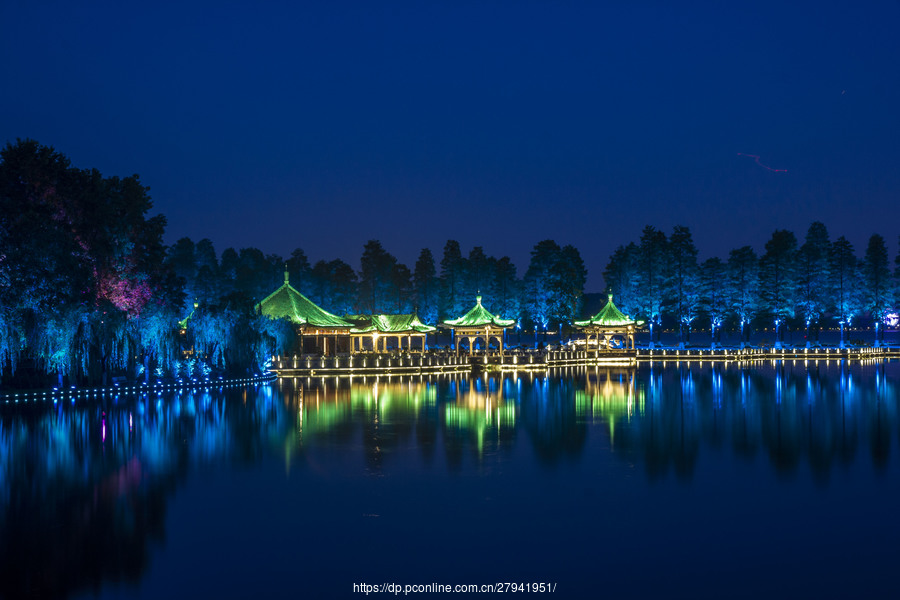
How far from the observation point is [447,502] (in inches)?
508

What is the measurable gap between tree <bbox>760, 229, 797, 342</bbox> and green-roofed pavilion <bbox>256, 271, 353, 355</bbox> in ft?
127

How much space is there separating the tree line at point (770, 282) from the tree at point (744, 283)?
0.09 m

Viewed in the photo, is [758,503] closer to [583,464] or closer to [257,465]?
[583,464]

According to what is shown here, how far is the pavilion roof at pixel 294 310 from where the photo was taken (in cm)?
5091

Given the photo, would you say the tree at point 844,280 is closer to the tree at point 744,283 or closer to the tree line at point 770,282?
the tree line at point 770,282

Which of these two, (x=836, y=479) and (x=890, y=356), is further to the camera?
(x=890, y=356)

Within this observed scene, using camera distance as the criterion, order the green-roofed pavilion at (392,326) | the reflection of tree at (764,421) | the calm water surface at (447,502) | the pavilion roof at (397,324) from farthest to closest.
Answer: the pavilion roof at (397,324) → the green-roofed pavilion at (392,326) → the reflection of tree at (764,421) → the calm water surface at (447,502)

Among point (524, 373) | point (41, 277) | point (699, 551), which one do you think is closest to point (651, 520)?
point (699, 551)

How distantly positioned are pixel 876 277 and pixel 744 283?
1090cm

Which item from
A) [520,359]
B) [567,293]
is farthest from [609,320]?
[520,359]

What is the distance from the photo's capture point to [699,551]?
10.3 metres

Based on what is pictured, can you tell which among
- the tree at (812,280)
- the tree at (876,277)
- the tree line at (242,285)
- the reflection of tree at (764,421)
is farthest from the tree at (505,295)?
the reflection of tree at (764,421)

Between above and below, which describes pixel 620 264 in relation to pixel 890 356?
above

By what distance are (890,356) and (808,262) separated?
10590 millimetres
